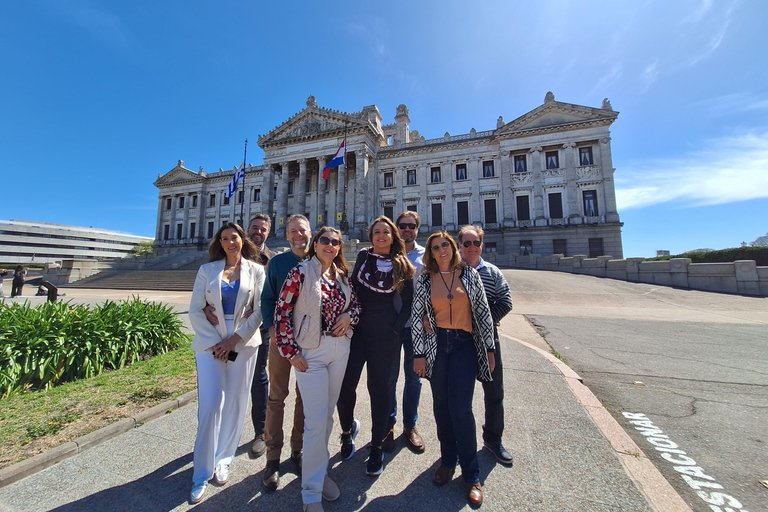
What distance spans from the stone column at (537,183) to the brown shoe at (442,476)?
1250 inches

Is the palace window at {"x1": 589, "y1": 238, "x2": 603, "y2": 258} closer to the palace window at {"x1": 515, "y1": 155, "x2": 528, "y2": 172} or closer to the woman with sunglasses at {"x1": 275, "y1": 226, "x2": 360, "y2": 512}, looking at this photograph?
the palace window at {"x1": 515, "y1": 155, "x2": 528, "y2": 172}

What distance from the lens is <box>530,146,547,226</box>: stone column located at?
102ft

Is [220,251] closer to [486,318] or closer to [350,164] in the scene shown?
[486,318]

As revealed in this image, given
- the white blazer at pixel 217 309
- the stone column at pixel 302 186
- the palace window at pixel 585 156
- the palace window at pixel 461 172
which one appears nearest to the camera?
the white blazer at pixel 217 309

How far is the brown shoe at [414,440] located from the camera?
10.1 feet

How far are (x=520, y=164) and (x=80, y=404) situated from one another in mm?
35219

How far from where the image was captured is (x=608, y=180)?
95.8 feet

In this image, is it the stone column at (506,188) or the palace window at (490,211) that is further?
the palace window at (490,211)

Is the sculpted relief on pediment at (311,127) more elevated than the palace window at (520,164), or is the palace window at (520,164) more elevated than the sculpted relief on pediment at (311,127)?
the sculpted relief on pediment at (311,127)

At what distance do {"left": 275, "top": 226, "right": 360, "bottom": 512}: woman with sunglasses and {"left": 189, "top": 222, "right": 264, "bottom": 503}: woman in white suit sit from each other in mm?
649

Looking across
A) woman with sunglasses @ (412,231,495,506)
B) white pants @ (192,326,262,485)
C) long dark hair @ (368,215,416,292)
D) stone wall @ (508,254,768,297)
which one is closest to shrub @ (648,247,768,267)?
stone wall @ (508,254,768,297)

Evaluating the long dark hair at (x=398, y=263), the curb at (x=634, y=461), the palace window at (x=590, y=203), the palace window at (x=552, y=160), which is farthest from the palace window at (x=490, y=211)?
the long dark hair at (x=398, y=263)

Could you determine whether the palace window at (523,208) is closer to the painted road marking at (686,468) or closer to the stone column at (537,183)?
the stone column at (537,183)

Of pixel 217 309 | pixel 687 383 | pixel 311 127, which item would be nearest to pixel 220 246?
pixel 217 309
